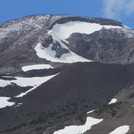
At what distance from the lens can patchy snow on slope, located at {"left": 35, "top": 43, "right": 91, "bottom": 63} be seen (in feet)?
407

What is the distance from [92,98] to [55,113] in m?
10.2

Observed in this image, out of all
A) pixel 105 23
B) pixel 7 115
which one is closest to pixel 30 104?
pixel 7 115

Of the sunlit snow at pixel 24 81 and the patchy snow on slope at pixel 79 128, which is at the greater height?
the sunlit snow at pixel 24 81

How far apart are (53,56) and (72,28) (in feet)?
96.4

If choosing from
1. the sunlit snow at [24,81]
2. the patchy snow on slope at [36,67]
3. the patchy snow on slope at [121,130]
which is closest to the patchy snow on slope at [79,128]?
the patchy snow on slope at [121,130]

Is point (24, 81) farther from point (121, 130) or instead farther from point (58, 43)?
point (121, 130)

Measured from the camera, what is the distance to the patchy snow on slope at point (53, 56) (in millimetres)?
124125

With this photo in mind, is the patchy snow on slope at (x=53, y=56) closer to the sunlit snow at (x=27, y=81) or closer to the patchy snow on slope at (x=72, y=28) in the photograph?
the patchy snow on slope at (x=72, y=28)

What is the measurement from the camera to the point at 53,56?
5007 inches

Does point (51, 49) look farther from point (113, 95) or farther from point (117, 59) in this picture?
point (113, 95)

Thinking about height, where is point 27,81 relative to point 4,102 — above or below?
above

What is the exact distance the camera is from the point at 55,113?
72.2 meters

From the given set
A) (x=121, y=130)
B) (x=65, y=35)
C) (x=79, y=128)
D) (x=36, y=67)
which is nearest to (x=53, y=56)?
(x=36, y=67)

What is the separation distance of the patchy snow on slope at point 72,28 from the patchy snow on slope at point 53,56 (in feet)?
41.7
